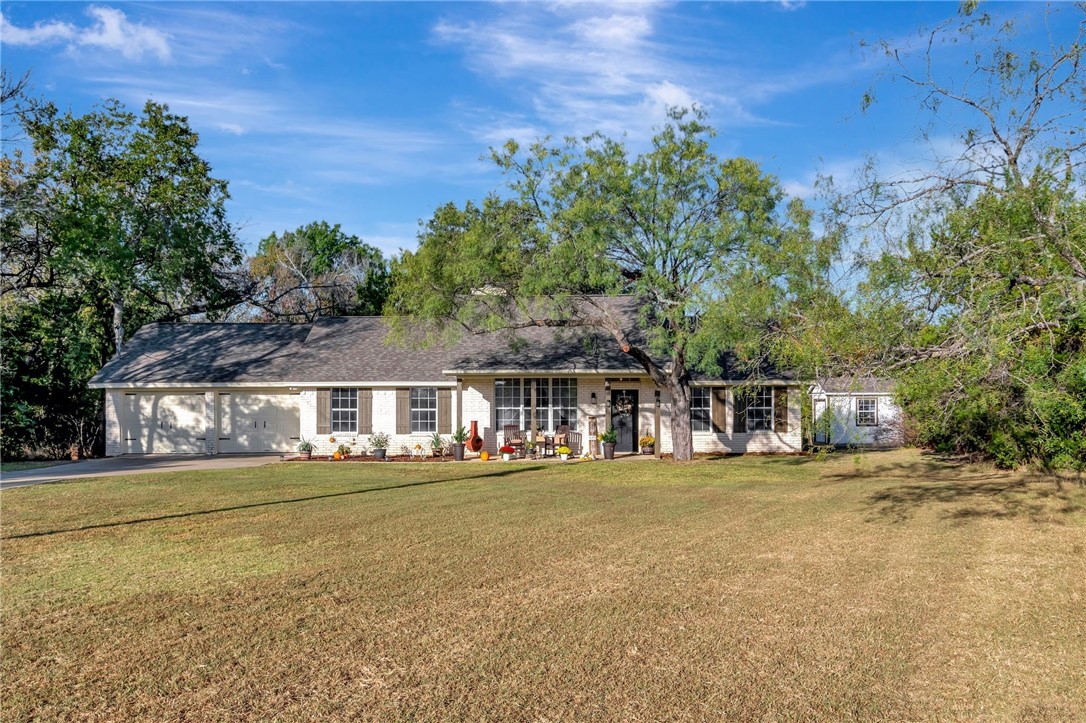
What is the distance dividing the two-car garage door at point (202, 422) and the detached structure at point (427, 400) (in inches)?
1.2

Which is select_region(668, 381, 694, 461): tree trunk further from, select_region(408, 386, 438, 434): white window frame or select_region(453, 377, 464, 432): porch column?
select_region(408, 386, 438, 434): white window frame

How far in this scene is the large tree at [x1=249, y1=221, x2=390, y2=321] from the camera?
4125cm

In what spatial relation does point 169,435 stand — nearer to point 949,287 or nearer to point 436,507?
point 436,507

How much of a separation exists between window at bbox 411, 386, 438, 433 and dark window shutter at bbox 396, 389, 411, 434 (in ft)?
0.41

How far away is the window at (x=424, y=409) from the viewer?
998 inches

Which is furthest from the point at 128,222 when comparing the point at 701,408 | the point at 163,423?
the point at 701,408

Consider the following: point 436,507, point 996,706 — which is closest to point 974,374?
point 996,706

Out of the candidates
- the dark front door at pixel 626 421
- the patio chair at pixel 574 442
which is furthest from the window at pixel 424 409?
the dark front door at pixel 626 421

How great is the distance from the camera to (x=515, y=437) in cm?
2467

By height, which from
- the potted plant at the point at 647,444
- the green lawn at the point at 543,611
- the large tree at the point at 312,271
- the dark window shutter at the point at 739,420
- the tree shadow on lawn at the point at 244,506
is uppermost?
the large tree at the point at 312,271

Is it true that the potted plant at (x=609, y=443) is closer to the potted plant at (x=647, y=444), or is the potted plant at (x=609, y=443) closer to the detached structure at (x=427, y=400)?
the detached structure at (x=427, y=400)

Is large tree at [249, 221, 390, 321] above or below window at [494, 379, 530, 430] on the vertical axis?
above

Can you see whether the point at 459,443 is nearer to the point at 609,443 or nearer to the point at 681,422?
the point at 609,443

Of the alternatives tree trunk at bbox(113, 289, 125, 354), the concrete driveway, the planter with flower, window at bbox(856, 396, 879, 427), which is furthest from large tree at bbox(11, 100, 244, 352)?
window at bbox(856, 396, 879, 427)
